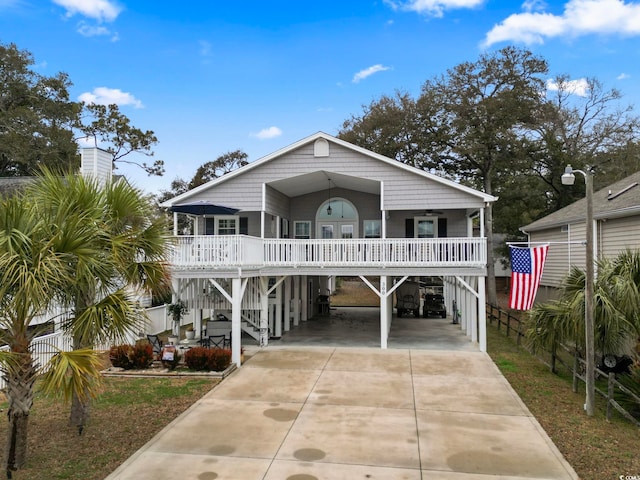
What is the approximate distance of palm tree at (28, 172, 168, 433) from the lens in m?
A: 6.47

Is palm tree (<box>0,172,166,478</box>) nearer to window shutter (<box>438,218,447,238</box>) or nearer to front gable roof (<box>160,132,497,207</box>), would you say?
front gable roof (<box>160,132,497,207</box>)

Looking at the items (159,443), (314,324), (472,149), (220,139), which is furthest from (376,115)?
(159,443)

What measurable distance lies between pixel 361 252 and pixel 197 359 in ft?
20.5

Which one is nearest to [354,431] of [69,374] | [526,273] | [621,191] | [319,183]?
[69,374]

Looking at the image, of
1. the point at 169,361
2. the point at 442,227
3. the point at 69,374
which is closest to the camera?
the point at 69,374

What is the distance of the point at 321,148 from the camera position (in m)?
15.7

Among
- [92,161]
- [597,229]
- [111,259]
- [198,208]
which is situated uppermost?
[92,161]

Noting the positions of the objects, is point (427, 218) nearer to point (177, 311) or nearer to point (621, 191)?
point (621, 191)

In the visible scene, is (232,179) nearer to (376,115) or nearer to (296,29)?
(296,29)

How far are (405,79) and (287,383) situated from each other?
2924 centimetres

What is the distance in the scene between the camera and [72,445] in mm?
7027

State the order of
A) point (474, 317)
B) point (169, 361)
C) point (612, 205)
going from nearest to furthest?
point (169, 361) < point (612, 205) < point (474, 317)

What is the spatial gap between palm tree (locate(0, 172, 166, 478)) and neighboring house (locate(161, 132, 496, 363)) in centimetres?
571

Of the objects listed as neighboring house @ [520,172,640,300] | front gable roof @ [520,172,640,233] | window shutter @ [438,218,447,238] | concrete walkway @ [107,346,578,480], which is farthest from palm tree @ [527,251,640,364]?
window shutter @ [438,218,447,238]
